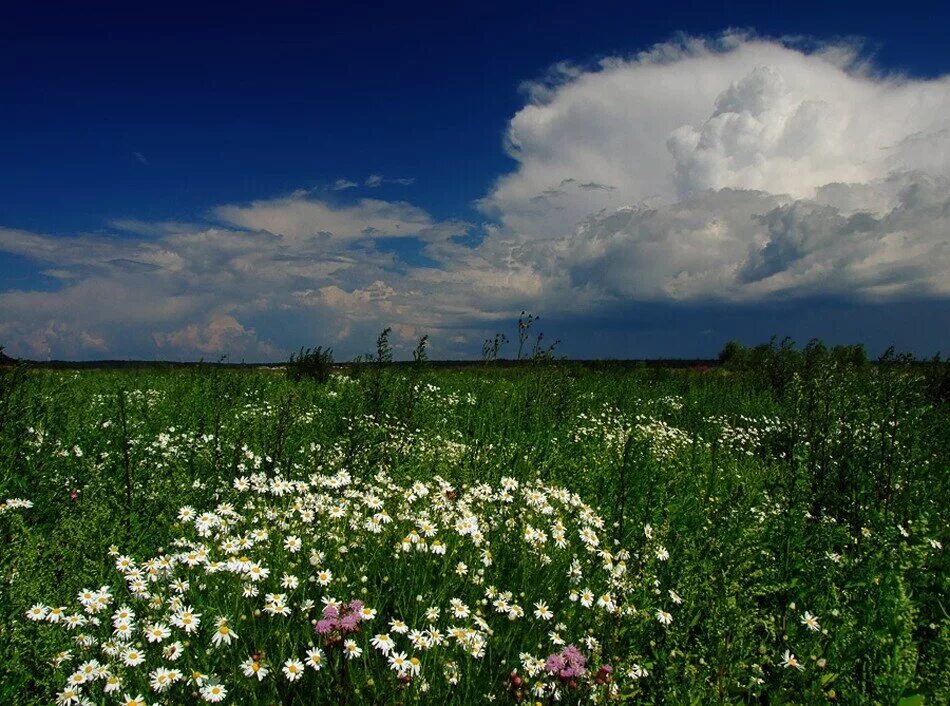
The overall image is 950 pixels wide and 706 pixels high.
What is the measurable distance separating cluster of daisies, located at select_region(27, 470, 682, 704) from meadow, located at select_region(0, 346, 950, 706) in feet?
0.06

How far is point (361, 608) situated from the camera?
100.0 inches

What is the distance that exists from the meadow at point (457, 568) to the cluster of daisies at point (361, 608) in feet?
0.06

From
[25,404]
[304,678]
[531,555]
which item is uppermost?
[25,404]

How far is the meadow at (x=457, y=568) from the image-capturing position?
2.86 metres

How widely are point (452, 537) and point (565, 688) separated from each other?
53.3 inches

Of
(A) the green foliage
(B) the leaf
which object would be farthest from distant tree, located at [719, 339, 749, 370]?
(B) the leaf

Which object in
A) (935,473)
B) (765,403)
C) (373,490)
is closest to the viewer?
(373,490)

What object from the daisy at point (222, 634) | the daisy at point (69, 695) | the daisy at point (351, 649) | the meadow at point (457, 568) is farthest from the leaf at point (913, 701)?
the daisy at point (69, 695)

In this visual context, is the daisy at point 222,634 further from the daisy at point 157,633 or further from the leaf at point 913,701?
the leaf at point 913,701

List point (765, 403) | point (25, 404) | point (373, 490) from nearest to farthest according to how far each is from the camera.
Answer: point (373, 490), point (25, 404), point (765, 403)

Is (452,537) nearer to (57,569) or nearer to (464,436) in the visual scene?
(57,569)

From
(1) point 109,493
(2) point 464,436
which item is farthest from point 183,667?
(2) point 464,436

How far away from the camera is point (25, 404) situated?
6590mm

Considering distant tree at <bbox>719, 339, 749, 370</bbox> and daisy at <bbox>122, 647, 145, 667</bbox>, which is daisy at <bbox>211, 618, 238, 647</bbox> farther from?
distant tree at <bbox>719, 339, 749, 370</bbox>
